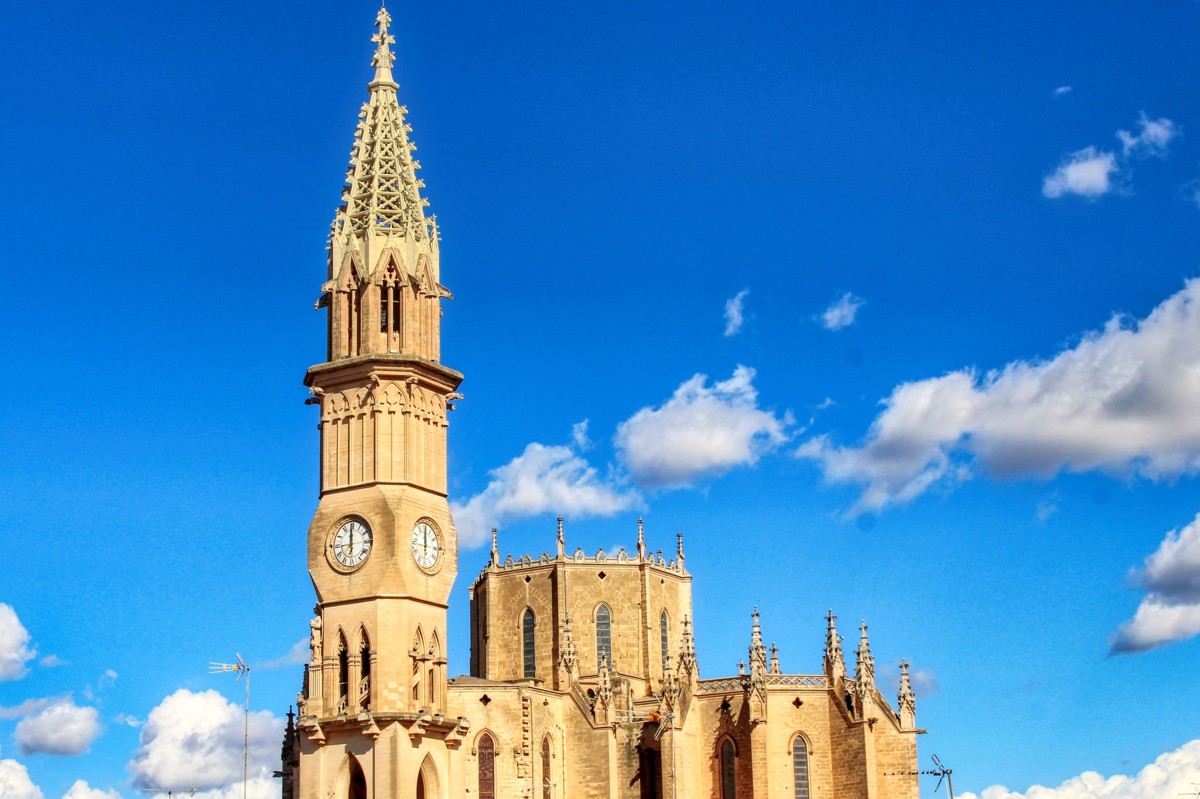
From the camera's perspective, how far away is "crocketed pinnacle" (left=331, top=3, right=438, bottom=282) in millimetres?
75188

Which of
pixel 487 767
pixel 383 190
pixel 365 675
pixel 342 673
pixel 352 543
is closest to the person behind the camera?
pixel 365 675

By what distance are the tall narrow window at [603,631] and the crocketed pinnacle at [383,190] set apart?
2911 cm

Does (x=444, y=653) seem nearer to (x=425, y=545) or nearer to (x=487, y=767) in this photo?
(x=425, y=545)

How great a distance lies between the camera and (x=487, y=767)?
85.4m

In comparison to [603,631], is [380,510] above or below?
below

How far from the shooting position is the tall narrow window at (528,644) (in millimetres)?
98438

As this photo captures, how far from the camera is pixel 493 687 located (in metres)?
86.2

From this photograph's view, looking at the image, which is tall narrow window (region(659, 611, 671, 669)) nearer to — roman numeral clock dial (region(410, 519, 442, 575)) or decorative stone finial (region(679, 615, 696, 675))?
decorative stone finial (region(679, 615, 696, 675))

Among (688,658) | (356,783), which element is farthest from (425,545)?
(688,658)

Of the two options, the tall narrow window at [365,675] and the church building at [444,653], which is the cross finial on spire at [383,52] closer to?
the church building at [444,653]

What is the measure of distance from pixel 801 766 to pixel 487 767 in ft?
48.2

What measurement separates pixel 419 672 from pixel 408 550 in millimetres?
4633

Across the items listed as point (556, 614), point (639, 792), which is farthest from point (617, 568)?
point (639, 792)

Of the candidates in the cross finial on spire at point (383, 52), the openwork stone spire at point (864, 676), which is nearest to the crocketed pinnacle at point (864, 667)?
the openwork stone spire at point (864, 676)
